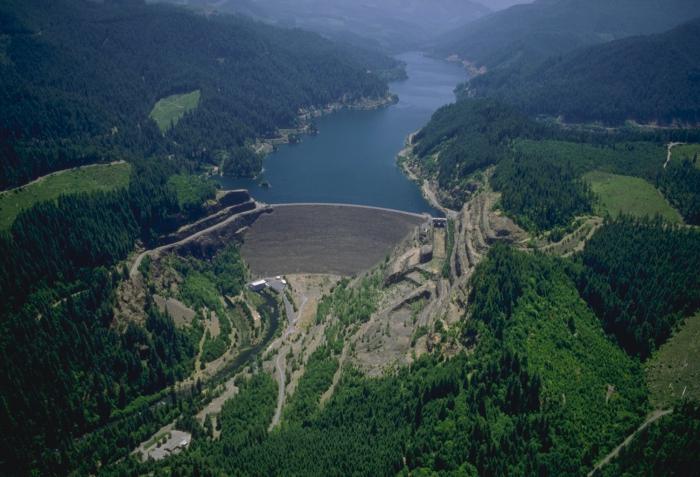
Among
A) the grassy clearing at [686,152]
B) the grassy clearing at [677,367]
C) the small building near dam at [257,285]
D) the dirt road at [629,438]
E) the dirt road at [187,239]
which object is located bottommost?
the small building near dam at [257,285]

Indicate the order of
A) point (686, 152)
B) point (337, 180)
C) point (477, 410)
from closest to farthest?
1. point (477, 410)
2. point (686, 152)
3. point (337, 180)

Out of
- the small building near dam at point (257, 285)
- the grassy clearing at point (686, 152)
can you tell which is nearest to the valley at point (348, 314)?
Answer: the small building near dam at point (257, 285)

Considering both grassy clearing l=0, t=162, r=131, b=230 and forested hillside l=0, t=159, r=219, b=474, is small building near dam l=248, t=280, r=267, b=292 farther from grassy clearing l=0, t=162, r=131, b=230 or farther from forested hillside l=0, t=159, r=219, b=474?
grassy clearing l=0, t=162, r=131, b=230

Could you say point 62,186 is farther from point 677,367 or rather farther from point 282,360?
point 677,367

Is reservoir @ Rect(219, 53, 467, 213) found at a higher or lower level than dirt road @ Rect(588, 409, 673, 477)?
higher

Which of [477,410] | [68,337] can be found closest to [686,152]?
[477,410]

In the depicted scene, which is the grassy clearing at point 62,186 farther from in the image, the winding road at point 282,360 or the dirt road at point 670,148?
the dirt road at point 670,148

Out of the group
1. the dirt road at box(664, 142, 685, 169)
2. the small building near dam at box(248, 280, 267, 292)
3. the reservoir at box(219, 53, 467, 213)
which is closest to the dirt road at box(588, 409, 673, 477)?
the small building near dam at box(248, 280, 267, 292)
